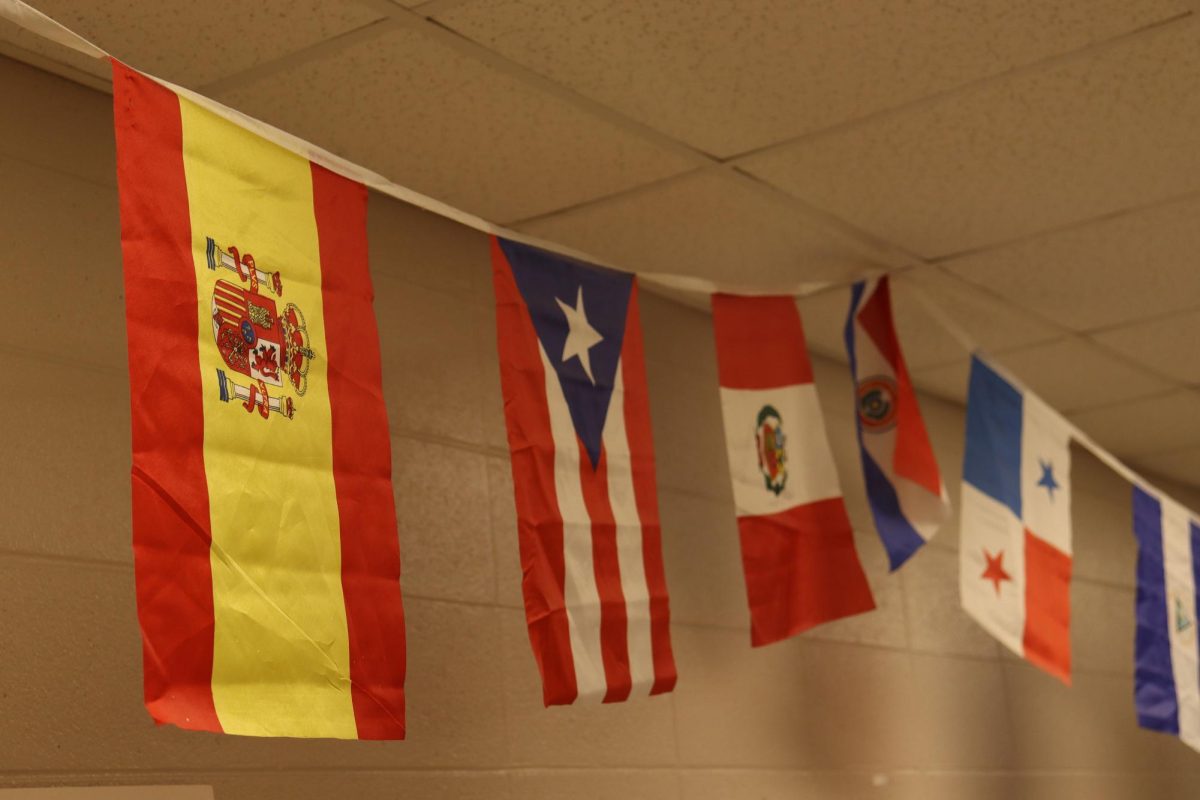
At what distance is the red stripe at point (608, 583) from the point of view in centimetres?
230

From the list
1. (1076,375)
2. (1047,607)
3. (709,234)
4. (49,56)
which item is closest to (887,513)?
(1047,607)

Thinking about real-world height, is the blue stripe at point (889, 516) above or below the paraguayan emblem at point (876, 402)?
below

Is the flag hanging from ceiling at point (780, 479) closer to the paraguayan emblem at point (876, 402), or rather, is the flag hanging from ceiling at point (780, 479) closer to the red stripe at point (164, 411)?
the paraguayan emblem at point (876, 402)

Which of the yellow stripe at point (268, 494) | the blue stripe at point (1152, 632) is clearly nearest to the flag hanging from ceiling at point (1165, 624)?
the blue stripe at point (1152, 632)

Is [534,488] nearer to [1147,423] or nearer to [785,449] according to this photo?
[785,449]

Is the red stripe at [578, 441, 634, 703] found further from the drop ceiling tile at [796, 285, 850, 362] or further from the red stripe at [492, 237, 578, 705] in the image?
the drop ceiling tile at [796, 285, 850, 362]

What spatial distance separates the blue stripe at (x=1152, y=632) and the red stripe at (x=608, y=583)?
6.74 feet

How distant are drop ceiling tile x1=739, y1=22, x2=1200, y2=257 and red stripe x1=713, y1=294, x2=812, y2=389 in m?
0.23

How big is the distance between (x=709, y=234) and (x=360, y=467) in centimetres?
136

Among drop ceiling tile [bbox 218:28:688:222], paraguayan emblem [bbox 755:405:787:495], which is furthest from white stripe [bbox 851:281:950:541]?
drop ceiling tile [bbox 218:28:688:222]

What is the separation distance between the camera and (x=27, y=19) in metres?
1.53

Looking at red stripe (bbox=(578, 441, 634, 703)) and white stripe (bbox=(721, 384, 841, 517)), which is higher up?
white stripe (bbox=(721, 384, 841, 517))

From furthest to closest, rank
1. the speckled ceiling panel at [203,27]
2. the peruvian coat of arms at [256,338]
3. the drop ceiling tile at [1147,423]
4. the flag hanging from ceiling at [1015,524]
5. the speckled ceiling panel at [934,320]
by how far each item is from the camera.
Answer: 1. the drop ceiling tile at [1147,423]
2. the speckled ceiling panel at [934,320]
3. the flag hanging from ceiling at [1015,524]
4. the speckled ceiling panel at [203,27]
5. the peruvian coat of arms at [256,338]

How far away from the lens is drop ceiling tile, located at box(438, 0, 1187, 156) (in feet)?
7.19
